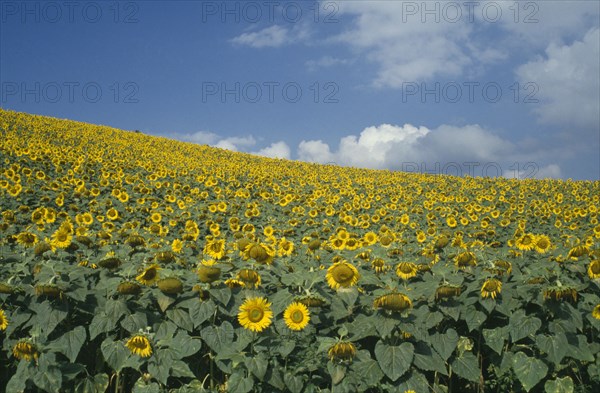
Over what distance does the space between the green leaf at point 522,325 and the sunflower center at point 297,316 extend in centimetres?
201

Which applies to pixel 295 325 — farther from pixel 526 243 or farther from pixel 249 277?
pixel 526 243

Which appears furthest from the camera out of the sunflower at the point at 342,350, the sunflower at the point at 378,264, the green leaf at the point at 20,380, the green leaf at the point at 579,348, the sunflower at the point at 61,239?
the sunflower at the point at 61,239

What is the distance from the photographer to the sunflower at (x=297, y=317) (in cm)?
374

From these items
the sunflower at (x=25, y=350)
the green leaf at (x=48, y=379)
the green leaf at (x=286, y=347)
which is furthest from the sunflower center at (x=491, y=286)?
the sunflower at (x=25, y=350)

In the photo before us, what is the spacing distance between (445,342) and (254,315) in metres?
1.84

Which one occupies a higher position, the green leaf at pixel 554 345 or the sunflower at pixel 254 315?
the sunflower at pixel 254 315

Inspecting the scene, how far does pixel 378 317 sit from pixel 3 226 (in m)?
7.52

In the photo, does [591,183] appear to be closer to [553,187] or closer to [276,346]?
[553,187]

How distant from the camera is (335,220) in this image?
53.0 ft

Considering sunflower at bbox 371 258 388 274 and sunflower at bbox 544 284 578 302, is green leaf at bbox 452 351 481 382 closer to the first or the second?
sunflower at bbox 544 284 578 302

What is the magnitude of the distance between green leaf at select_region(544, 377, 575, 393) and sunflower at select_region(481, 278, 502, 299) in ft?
3.02

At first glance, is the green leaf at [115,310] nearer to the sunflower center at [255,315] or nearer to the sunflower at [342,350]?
the sunflower center at [255,315]

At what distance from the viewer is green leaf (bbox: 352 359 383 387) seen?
3.66 metres

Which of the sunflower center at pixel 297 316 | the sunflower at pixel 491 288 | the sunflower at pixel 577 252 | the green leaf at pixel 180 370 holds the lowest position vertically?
the green leaf at pixel 180 370
